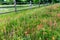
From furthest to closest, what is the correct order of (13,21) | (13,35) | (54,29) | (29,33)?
(13,21) < (54,29) < (29,33) < (13,35)

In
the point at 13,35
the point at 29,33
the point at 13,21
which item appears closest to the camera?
the point at 13,35

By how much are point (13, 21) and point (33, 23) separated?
1075 mm

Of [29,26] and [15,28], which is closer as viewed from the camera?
[15,28]

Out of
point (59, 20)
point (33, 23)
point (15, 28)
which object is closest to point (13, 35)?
point (15, 28)

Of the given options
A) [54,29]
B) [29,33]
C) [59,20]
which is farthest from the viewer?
[59,20]

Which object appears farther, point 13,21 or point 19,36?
point 13,21

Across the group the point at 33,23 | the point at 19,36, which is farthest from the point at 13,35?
the point at 33,23

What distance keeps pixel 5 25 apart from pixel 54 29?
2.36 meters

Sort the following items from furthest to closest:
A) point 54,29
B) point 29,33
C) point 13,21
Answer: point 13,21, point 54,29, point 29,33

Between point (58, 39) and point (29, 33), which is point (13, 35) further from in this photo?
point (58, 39)

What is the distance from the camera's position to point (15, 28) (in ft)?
33.7

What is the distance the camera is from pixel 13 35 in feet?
30.2

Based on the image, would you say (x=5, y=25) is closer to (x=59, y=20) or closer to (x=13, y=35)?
(x=13, y=35)

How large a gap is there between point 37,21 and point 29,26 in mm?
1193
